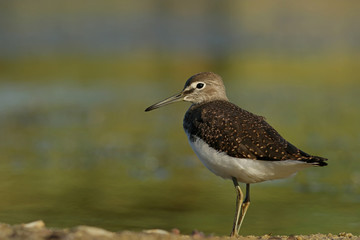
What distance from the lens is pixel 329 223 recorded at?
7.76 meters

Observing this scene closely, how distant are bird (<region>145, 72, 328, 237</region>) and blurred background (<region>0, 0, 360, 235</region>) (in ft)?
3.13

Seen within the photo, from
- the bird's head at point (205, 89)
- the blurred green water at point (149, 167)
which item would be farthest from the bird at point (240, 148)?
the blurred green water at point (149, 167)

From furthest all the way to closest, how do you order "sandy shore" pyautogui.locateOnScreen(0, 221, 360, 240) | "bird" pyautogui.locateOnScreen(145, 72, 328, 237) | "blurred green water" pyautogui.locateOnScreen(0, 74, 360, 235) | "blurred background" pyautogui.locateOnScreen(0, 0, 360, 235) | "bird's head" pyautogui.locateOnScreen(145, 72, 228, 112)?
"blurred background" pyautogui.locateOnScreen(0, 0, 360, 235) < "blurred green water" pyautogui.locateOnScreen(0, 74, 360, 235) < "bird's head" pyautogui.locateOnScreen(145, 72, 228, 112) < "bird" pyautogui.locateOnScreen(145, 72, 328, 237) < "sandy shore" pyautogui.locateOnScreen(0, 221, 360, 240)

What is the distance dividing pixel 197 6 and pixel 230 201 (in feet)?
104

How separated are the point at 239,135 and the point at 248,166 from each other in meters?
0.33

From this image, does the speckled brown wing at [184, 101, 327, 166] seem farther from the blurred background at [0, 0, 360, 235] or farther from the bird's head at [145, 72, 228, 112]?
the blurred background at [0, 0, 360, 235]

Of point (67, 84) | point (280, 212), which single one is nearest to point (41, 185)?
point (280, 212)

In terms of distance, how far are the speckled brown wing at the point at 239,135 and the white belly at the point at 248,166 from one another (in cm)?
5

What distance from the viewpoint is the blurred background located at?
27.4ft

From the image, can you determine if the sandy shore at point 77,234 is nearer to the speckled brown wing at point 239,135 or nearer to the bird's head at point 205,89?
the speckled brown wing at point 239,135

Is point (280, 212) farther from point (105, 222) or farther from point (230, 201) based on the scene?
point (105, 222)

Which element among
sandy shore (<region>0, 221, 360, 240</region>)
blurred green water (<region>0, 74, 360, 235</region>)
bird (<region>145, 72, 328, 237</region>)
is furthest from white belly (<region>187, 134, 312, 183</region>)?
sandy shore (<region>0, 221, 360, 240</region>)

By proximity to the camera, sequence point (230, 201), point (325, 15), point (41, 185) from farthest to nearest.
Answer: point (325, 15) → point (41, 185) → point (230, 201)

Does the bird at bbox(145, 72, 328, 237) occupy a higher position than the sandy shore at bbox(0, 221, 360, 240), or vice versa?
the bird at bbox(145, 72, 328, 237)
